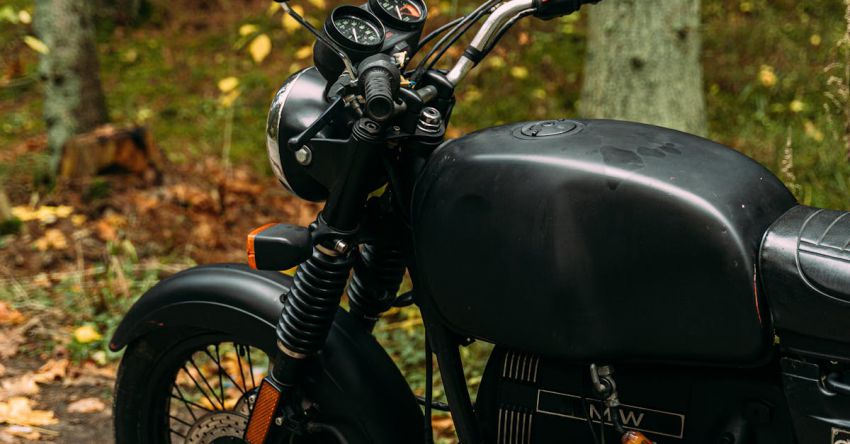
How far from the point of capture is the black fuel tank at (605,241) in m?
1.69

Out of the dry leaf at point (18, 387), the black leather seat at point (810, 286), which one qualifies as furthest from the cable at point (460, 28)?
the dry leaf at point (18, 387)

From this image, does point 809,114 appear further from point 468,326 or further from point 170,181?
point 468,326

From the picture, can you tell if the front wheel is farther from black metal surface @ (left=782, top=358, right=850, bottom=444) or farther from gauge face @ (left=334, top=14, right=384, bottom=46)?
black metal surface @ (left=782, top=358, right=850, bottom=444)

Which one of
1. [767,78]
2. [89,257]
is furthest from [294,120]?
[767,78]

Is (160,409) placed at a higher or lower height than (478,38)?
lower

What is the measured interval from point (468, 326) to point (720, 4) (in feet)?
20.7

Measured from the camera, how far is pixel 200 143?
20.5 feet

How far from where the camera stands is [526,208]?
1796 millimetres

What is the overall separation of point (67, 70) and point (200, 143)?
1231mm

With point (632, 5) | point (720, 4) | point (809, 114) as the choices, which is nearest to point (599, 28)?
point (632, 5)

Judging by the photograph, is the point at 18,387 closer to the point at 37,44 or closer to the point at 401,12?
the point at 37,44

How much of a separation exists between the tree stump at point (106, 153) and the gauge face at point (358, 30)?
3.45 meters

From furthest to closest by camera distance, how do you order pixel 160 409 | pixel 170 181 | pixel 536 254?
pixel 170 181 < pixel 160 409 < pixel 536 254

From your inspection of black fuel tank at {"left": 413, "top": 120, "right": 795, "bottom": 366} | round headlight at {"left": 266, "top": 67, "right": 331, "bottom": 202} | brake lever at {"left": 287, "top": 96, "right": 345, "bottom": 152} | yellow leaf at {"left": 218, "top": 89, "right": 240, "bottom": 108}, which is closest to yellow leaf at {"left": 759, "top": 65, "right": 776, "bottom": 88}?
yellow leaf at {"left": 218, "top": 89, "right": 240, "bottom": 108}
